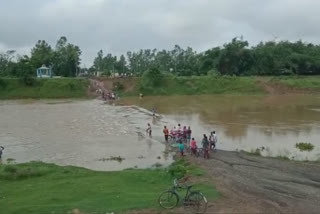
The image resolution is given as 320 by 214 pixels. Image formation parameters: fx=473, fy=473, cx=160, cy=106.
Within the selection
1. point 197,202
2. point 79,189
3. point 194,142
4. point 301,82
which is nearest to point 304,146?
point 194,142

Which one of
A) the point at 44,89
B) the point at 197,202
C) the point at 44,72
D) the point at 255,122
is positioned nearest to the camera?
the point at 197,202

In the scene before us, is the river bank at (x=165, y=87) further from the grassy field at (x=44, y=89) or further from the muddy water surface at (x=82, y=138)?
the muddy water surface at (x=82, y=138)

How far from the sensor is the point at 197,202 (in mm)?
16859

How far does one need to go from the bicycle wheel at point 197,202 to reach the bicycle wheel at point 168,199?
0.53 m

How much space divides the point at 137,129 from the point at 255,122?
40.7 feet

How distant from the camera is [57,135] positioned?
140 feet

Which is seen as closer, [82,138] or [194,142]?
[194,142]

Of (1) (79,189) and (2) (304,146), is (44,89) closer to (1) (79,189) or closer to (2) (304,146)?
(2) (304,146)

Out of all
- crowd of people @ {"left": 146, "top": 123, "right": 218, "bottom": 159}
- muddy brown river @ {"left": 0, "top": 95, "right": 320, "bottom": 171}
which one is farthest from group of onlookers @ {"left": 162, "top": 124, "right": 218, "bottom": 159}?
muddy brown river @ {"left": 0, "top": 95, "right": 320, "bottom": 171}

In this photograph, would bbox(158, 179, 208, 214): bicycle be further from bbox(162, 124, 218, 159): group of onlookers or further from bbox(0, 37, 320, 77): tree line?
bbox(0, 37, 320, 77): tree line

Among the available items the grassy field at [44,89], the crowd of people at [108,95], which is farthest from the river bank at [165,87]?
the crowd of people at [108,95]

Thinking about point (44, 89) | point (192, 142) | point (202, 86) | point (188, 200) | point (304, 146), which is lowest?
point (304, 146)

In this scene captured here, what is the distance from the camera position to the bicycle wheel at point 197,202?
1669 cm

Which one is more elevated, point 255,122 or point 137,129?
point 255,122
